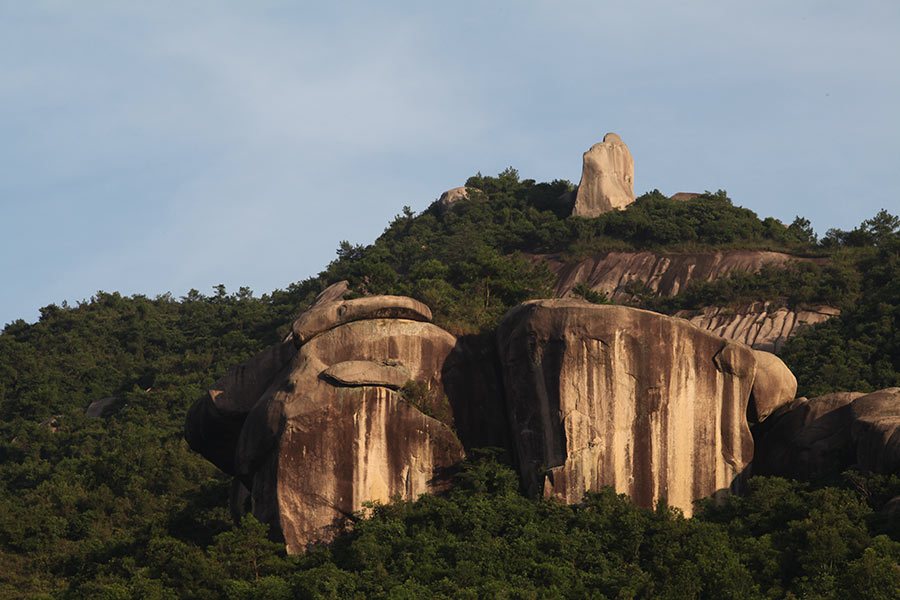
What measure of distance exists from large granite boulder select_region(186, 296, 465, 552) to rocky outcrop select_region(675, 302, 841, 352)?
22078mm

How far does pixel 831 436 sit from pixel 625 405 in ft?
14.0

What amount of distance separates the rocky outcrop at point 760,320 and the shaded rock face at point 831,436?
20.0 m

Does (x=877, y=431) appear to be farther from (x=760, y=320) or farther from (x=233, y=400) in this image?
(x=760, y=320)

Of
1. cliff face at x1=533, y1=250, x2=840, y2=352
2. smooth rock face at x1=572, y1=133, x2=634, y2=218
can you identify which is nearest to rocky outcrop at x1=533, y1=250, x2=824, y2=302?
cliff face at x1=533, y1=250, x2=840, y2=352

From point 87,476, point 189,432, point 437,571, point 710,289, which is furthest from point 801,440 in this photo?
point 710,289

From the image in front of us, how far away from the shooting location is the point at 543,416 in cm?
3731

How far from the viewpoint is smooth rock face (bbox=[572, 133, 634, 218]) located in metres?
71.1

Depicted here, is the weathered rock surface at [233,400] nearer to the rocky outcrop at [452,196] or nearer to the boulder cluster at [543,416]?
the boulder cluster at [543,416]

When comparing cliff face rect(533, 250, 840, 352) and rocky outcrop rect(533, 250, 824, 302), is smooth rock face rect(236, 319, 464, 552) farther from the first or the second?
rocky outcrop rect(533, 250, 824, 302)

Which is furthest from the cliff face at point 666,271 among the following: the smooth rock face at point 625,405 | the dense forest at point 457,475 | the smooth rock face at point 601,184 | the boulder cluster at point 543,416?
the smooth rock face at point 625,405

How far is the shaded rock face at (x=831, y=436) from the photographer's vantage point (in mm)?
35562

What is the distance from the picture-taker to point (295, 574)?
3475 centimetres

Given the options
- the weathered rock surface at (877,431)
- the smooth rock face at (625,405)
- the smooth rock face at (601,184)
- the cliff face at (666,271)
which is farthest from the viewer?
the smooth rock face at (601,184)

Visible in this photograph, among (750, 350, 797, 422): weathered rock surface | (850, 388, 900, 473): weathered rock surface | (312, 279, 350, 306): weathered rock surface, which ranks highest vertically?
(312, 279, 350, 306): weathered rock surface
